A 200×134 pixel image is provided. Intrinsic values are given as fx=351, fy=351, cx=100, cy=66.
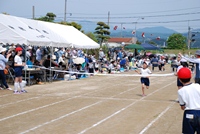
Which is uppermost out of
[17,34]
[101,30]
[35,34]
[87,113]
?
[101,30]

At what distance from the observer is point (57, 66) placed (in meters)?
21.4

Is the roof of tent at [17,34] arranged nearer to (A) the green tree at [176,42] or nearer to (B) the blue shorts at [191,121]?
(B) the blue shorts at [191,121]

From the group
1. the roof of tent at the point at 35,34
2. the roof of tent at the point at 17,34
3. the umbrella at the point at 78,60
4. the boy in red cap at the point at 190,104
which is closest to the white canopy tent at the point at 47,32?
the roof of tent at the point at 35,34

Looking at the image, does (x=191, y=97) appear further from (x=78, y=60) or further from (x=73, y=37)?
(x=73, y=37)

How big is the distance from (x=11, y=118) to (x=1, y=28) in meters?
8.51

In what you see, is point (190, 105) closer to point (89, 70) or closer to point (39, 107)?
point (39, 107)

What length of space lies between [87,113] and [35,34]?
9.77 m

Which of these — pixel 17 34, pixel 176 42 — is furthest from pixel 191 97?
pixel 176 42

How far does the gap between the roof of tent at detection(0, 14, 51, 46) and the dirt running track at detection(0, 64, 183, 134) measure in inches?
116

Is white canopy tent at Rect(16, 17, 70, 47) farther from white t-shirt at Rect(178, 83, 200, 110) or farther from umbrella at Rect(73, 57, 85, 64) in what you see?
white t-shirt at Rect(178, 83, 200, 110)

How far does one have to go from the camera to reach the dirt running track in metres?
8.51

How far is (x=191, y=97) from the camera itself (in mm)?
5469

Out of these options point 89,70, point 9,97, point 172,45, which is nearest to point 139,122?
point 9,97

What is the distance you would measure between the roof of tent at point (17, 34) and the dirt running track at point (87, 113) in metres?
2.95
